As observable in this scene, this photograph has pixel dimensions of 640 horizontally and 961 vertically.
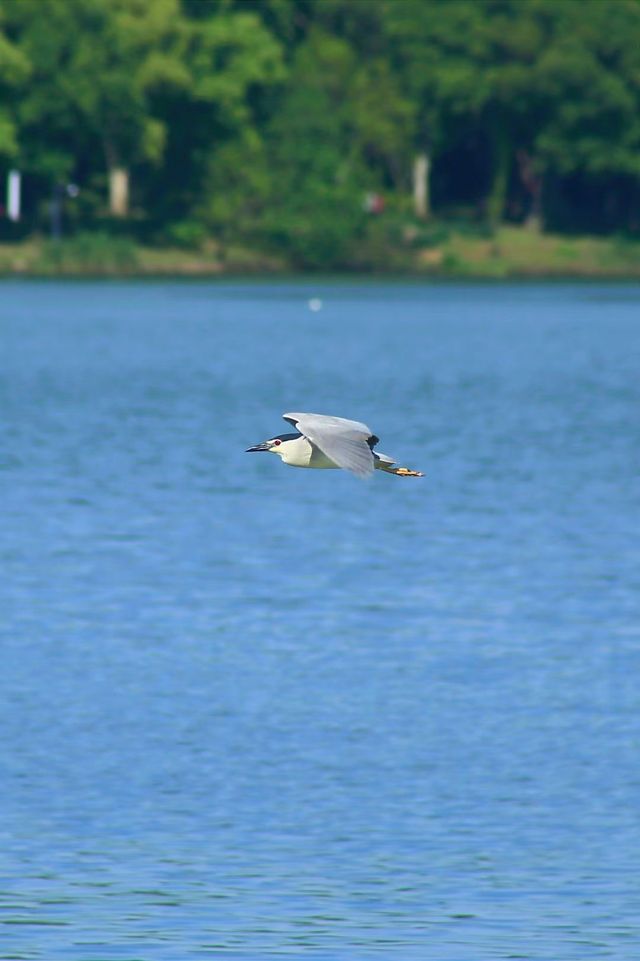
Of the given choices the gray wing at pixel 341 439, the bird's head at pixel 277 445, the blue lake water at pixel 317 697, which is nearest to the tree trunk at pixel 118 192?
the blue lake water at pixel 317 697

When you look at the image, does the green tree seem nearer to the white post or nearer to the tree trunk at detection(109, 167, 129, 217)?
the white post

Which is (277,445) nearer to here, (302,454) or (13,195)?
(302,454)

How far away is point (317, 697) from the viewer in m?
27.5

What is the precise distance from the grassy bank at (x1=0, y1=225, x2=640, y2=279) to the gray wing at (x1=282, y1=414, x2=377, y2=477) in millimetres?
108067

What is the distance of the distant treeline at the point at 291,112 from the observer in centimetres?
12094

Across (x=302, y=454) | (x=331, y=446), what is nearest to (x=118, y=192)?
(x=302, y=454)

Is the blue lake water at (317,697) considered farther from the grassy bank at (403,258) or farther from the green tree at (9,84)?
the grassy bank at (403,258)

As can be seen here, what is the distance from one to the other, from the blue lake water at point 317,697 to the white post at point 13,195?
65.2 m

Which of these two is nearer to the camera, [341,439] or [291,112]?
[341,439]

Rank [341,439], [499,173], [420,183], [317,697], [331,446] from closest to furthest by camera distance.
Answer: [331,446]
[341,439]
[317,697]
[499,173]
[420,183]

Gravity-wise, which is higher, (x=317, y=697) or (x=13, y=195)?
(x=13, y=195)

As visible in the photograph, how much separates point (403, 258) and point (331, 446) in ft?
389

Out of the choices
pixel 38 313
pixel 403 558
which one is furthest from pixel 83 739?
pixel 38 313

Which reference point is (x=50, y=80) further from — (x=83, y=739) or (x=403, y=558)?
(x=83, y=739)
